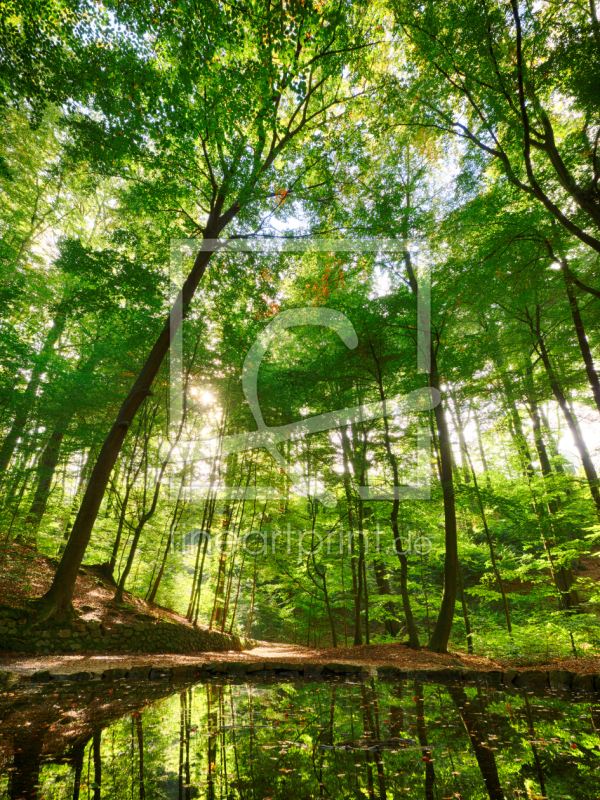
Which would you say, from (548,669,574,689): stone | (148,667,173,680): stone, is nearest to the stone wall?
(148,667,173,680): stone

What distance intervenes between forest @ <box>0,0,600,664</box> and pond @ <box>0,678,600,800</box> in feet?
14.5

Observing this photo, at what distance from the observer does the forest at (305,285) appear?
6.04m

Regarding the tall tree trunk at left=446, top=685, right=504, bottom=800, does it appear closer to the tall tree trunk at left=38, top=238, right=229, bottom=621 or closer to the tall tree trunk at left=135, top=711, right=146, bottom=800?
the tall tree trunk at left=135, top=711, right=146, bottom=800

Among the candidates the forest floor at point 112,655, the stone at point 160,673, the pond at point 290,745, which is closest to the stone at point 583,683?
the pond at point 290,745

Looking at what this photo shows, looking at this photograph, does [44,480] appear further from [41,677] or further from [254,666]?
[254,666]

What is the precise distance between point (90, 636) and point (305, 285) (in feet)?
33.2

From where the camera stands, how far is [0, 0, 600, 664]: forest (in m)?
6.04

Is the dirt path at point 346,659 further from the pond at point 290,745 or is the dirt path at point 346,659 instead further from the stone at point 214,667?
the pond at point 290,745

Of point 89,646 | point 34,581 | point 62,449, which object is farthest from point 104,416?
point 89,646

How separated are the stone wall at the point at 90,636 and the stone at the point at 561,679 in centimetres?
738

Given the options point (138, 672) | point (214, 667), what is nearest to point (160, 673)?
point (138, 672)

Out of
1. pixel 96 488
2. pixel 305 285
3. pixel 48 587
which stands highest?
pixel 305 285

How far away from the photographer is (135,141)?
755 cm

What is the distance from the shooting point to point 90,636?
22.1 ft
